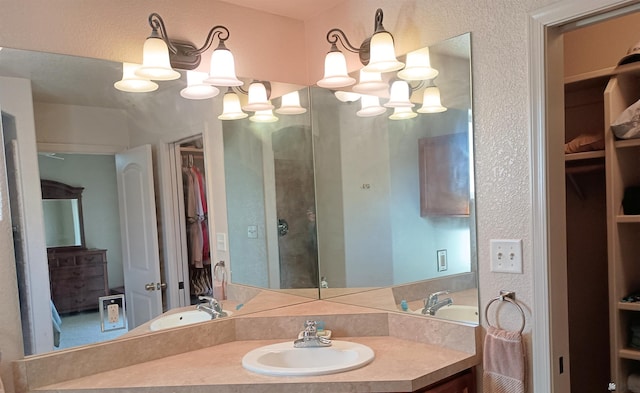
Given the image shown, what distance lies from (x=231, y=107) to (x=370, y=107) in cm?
69

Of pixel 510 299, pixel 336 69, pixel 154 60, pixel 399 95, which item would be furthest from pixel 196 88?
pixel 510 299

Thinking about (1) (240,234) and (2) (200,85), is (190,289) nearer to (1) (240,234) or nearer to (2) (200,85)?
(1) (240,234)

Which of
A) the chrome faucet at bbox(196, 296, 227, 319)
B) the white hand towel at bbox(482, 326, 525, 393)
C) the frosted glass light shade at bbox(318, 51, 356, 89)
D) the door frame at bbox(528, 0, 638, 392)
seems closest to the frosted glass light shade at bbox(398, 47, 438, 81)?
the frosted glass light shade at bbox(318, 51, 356, 89)

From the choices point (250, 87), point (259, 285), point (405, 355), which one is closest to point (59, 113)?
point (250, 87)

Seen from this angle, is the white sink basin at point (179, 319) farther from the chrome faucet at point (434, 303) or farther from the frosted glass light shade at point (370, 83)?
the frosted glass light shade at point (370, 83)

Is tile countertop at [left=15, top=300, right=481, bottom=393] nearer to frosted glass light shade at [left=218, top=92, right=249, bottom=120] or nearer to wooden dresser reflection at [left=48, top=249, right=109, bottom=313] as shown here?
wooden dresser reflection at [left=48, top=249, right=109, bottom=313]

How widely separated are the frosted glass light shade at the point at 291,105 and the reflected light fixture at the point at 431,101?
70 cm

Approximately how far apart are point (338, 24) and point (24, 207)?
1629mm

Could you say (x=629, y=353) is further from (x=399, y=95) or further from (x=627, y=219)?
(x=399, y=95)

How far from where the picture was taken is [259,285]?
7.38 ft

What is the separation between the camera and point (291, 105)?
2355 mm

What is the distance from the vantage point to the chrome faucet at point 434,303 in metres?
1.88

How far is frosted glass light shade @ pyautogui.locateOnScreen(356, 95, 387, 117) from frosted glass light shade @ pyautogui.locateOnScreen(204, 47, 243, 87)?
2.17 feet

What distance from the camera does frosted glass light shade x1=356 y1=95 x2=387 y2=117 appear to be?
2158 mm
